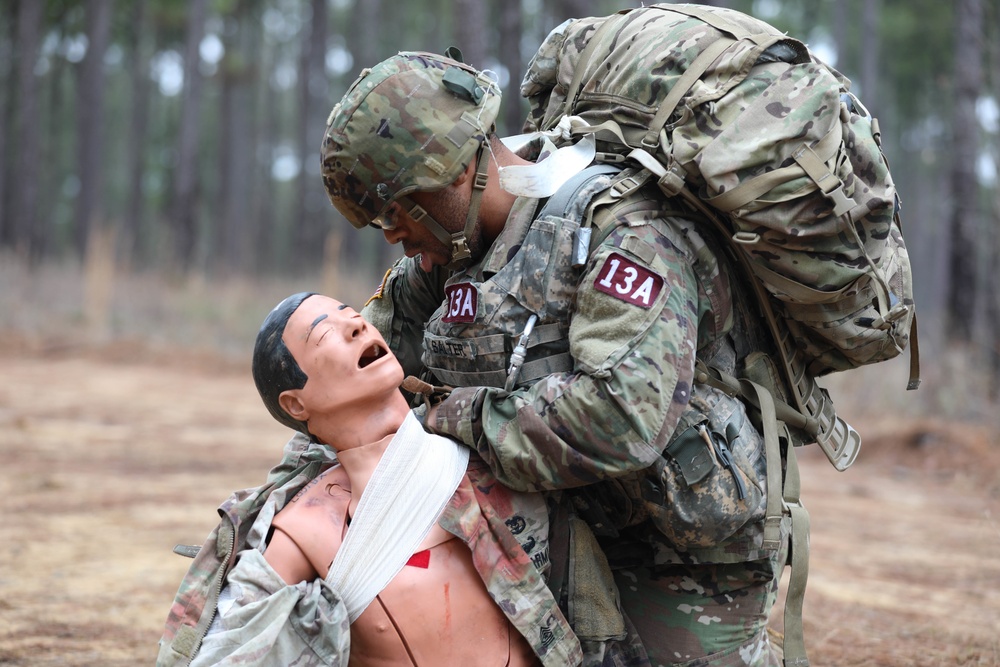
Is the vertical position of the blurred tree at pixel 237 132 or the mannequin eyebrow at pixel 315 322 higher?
the mannequin eyebrow at pixel 315 322

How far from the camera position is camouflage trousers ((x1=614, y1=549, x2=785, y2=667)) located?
2691 mm

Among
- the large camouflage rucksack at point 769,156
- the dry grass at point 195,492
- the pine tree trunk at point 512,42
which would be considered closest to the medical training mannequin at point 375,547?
the large camouflage rucksack at point 769,156

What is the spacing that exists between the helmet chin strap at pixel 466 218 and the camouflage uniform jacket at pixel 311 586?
22.6 inches

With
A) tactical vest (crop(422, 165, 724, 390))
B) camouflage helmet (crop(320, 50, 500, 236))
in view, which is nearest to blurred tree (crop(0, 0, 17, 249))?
camouflage helmet (crop(320, 50, 500, 236))

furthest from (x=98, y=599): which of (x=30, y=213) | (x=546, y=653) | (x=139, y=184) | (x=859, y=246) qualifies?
(x=139, y=184)

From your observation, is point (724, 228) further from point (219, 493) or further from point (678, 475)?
point (219, 493)

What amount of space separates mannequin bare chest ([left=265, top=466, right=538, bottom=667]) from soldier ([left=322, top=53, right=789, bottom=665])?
0.25 metres

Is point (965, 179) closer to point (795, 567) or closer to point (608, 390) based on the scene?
point (795, 567)

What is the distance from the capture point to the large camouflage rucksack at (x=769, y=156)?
7.57 feet

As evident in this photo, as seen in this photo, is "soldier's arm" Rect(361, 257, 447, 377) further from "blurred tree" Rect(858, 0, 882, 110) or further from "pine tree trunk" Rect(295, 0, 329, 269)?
"blurred tree" Rect(858, 0, 882, 110)

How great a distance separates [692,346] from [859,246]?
1.55ft

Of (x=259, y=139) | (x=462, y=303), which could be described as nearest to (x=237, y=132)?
(x=259, y=139)

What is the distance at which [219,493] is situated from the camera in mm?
6812

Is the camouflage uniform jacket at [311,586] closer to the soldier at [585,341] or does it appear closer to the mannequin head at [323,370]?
the soldier at [585,341]
